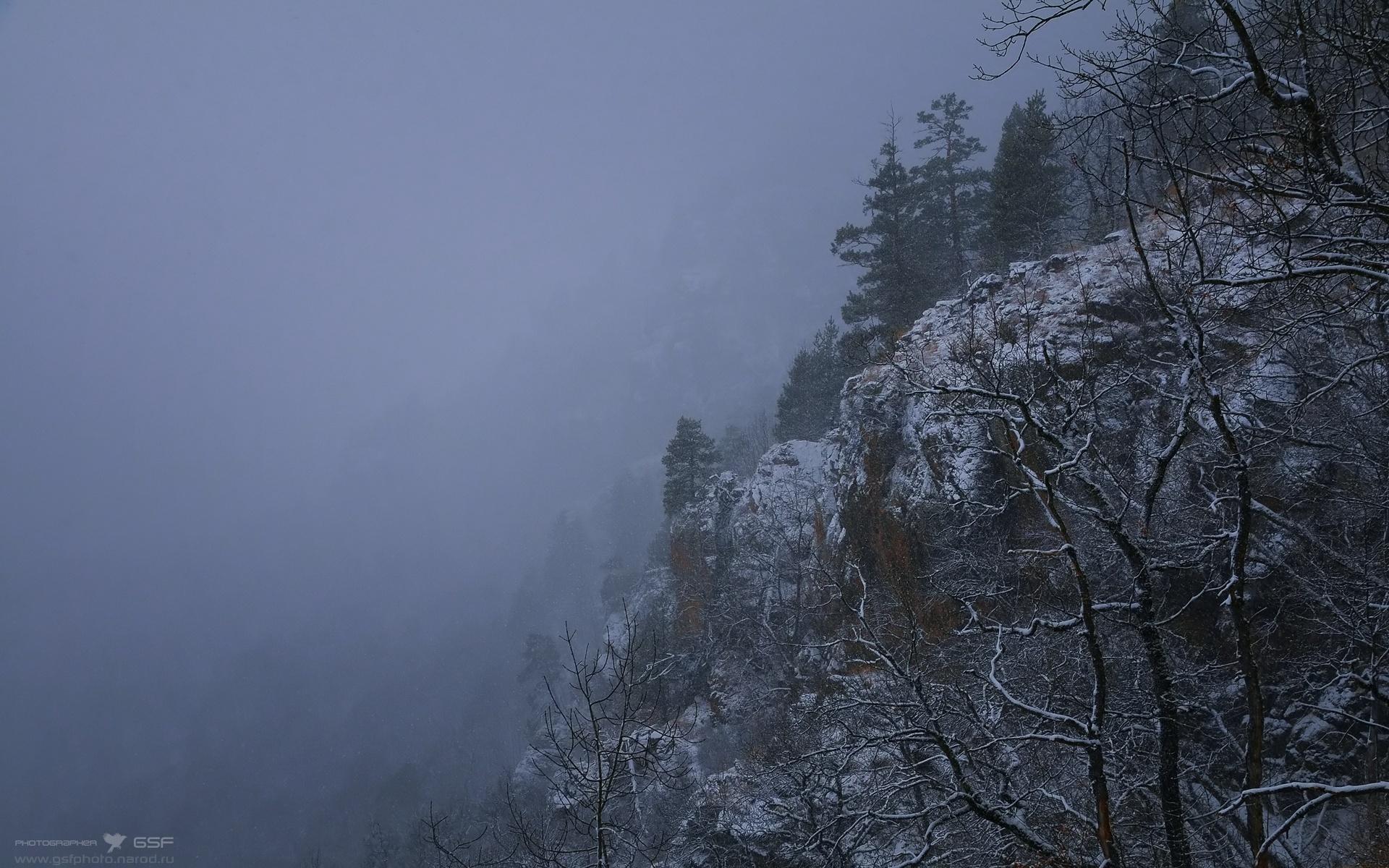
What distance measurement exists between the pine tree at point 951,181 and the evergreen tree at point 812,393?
27.2ft

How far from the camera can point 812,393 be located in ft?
114

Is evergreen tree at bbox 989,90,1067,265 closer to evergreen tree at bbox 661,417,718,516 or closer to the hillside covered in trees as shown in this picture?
the hillside covered in trees

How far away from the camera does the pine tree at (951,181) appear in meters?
27.1

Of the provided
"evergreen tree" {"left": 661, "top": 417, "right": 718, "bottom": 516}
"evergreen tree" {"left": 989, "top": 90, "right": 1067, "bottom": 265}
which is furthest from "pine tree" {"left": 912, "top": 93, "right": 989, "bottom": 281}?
"evergreen tree" {"left": 661, "top": 417, "right": 718, "bottom": 516}

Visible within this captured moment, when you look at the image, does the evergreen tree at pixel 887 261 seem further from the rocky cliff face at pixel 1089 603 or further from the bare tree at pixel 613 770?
the bare tree at pixel 613 770

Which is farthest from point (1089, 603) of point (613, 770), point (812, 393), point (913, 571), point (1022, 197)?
point (812, 393)

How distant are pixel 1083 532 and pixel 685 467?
22952 millimetres

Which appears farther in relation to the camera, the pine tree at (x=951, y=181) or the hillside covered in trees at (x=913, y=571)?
the pine tree at (x=951, y=181)

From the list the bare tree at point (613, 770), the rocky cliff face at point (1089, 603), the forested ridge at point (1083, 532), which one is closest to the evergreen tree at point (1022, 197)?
the forested ridge at point (1083, 532)

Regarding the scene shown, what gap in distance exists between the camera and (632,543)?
67250mm

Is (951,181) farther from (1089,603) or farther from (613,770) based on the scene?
(613,770)

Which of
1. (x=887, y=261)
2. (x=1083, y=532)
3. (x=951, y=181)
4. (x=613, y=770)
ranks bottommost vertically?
(x=613, y=770)

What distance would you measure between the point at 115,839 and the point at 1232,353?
96.1 m

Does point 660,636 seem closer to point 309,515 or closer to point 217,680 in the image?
point 217,680
